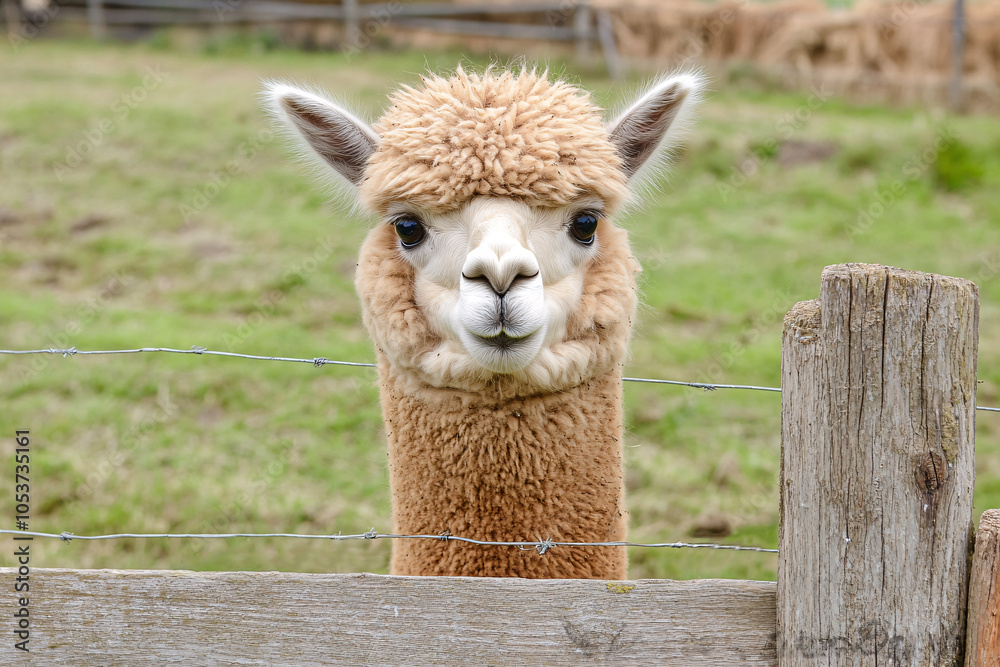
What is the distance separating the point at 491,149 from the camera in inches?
91.5

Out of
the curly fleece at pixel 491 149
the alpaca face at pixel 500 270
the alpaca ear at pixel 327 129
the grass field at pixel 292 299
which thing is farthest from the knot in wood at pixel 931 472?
the alpaca ear at pixel 327 129

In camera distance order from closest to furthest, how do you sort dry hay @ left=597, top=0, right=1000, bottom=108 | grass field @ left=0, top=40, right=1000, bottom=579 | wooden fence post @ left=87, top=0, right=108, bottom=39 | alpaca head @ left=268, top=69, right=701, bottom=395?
alpaca head @ left=268, top=69, right=701, bottom=395 → grass field @ left=0, top=40, right=1000, bottom=579 → dry hay @ left=597, top=0, right=1000, bottom=108 → wooden fence post @ left=87, top=0, right=108, bottom=39

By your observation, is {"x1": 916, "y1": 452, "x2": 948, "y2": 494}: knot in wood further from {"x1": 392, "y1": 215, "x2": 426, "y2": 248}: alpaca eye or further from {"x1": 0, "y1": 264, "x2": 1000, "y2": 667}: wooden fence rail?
{"x1": 392, "y1": 215, "x2": 426, "y2": 248}: alpaca eye

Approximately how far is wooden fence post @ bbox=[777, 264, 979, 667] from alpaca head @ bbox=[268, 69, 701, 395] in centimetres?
78

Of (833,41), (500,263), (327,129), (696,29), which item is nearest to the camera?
(500,263)

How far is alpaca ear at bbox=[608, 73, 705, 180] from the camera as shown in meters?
2.71

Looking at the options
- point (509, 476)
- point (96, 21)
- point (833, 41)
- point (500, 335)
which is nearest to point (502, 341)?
point (500, 335)

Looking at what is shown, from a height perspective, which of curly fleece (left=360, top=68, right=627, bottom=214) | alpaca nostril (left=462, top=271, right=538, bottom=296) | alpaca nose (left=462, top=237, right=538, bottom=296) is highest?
curly fleece (left=360, top=68, right=627, bottom=214)

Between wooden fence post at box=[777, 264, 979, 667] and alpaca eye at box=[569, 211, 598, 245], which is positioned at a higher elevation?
alpaca eye at box=[569, 211, 598, 245]

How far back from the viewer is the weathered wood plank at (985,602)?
1592mm

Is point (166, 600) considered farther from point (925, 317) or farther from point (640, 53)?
point (640, 53)

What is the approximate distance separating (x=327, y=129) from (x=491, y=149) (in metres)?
0.69

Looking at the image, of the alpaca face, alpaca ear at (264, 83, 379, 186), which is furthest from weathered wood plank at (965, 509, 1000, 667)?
alpaca ear at (264, 83, 379, 186)

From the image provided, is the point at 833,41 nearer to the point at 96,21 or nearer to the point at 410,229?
the point at 410,229
